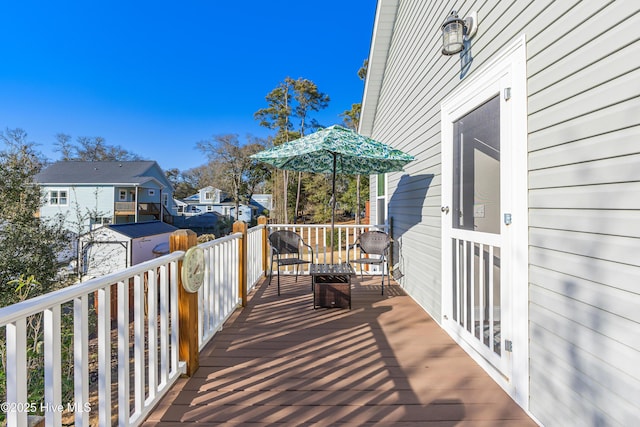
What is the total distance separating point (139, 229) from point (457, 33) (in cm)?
1327

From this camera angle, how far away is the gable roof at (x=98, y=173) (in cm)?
2016

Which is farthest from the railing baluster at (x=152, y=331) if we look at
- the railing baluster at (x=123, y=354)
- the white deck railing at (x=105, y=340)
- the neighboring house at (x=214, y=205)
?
the neighboring house at (x=214, y=205)

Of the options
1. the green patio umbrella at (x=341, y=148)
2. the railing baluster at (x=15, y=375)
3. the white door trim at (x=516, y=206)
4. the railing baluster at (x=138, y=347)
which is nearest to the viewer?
the railing baluster at (x=15, y=375)

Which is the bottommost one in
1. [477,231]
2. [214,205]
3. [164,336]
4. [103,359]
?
[164,336]

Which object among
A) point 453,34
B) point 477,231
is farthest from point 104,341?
point 453,34

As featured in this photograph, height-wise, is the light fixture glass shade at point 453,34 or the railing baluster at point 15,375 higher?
the light fixture glass shade at point 453,34

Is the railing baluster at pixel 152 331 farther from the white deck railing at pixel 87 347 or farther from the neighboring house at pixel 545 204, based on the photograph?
the neighboring house at pixel 545 204

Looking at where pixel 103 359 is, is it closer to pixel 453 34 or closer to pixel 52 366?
pixel 52 366

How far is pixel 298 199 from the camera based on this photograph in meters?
22.1

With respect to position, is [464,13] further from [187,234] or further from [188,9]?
[188,9]

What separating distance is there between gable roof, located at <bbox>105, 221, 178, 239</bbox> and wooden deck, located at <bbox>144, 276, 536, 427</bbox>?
9942 millimetres

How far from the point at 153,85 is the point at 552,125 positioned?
22518 millimetres

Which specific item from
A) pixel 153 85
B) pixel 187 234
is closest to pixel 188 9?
pixel 153 85

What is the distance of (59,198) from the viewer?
19891 millimetres
